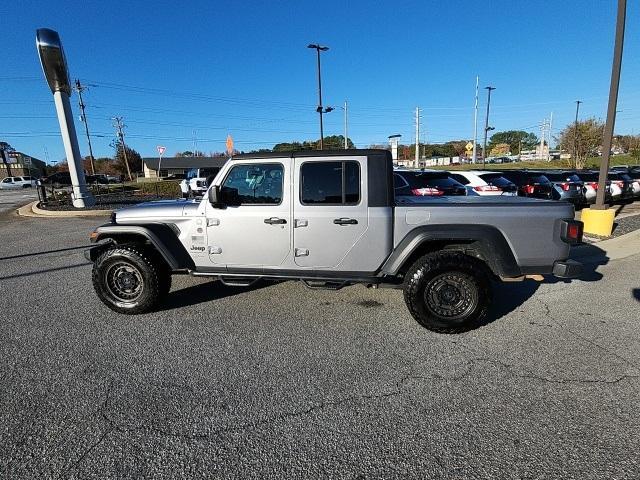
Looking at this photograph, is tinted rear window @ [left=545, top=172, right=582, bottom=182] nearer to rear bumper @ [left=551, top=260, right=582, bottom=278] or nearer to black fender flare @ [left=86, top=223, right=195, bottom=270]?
rear bumper @ [left=551, top=260, right=582, bottom=278]

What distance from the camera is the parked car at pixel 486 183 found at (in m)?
9.79

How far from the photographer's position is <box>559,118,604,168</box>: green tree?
36438 millimetres

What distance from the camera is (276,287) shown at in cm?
501

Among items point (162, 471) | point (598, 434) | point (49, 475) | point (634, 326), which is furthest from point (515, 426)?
point (49, 475)

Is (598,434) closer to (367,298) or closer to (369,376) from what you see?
(369,376)

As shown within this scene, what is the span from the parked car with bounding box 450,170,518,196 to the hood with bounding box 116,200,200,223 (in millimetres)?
8034

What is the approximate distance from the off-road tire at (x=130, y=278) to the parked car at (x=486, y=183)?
8.43 meters

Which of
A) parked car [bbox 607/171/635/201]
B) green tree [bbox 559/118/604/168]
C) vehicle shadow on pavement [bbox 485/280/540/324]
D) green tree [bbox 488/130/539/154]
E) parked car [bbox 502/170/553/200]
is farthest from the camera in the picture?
green tree [bbox 488/130/539/154]

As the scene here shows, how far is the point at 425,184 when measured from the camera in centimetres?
903

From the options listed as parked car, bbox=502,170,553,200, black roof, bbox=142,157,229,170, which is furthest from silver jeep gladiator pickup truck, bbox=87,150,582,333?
black roof, bbox=142,157,229,170

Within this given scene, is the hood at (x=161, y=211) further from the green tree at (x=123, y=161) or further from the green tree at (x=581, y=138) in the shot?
the green tree at (x=123, y=161)

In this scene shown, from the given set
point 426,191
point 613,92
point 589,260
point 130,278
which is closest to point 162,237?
point 130,278

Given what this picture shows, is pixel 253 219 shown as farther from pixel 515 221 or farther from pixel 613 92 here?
pixel 613 92

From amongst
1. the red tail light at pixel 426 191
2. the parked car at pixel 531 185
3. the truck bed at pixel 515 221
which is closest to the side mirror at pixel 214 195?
the truck bed at pixel 515 221
